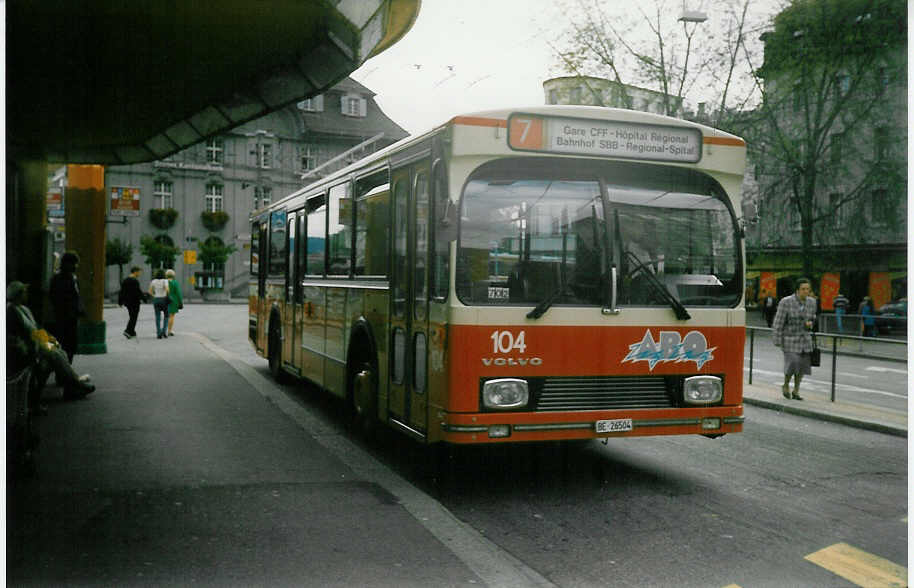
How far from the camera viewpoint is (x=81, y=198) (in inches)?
672

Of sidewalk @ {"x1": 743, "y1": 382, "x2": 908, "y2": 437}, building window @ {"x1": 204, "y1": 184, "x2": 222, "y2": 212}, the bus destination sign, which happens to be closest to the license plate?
the bus destination sign

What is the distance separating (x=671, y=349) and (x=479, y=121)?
2214 millimetres

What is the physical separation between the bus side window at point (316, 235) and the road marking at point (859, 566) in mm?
6257

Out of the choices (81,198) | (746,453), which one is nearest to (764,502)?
(746,453)

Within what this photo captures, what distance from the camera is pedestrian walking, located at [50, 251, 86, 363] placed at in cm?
1263

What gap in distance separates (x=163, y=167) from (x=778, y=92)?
119 feet

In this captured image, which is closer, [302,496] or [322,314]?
[302,496]

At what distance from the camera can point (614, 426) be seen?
22.1 feet

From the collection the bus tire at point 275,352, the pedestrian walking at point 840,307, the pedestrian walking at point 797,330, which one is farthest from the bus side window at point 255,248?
the pedestrian walking at point 840,307

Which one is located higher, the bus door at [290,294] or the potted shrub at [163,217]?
the potted shrub at [163,217]

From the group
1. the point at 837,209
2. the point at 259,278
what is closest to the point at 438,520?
the point at 259,278

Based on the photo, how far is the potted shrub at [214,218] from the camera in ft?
171

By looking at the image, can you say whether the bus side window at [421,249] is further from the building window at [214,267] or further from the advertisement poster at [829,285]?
the building window at [214,267]

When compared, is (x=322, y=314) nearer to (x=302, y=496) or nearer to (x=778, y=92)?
(x=302, y=496)
